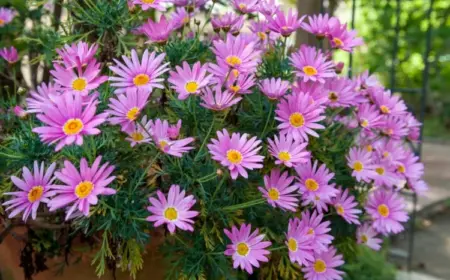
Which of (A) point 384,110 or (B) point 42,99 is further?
(A) point 384,110

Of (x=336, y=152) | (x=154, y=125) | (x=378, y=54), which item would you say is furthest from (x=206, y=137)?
(x=378, y=54)

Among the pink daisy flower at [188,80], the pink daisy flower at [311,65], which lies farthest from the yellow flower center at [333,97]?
the pink daisy flower at [188,80]

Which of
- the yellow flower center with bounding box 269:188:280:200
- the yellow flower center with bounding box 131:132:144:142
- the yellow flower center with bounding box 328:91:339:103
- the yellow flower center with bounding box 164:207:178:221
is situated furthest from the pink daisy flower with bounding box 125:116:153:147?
the yellow flower center with bounding box 328:91:339:103

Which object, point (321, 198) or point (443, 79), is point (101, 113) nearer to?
point (321, 198)

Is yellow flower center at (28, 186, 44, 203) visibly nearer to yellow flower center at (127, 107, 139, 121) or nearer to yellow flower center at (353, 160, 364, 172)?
yellow flower center at (127, 107, 139, 121)

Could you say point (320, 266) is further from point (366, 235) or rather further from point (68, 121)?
point (68, 121)

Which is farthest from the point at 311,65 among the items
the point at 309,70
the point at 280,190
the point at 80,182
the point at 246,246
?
the point at 80,182
